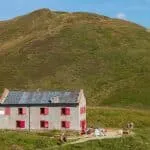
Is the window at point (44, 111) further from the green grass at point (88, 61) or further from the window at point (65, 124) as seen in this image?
the green grass at point (88, 61)

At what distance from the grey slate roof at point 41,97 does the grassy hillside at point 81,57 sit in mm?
33595

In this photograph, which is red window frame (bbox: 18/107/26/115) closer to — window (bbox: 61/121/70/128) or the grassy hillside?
window (bbox: 61/121/70/128)

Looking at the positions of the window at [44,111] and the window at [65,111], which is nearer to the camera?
the window at [65,111]

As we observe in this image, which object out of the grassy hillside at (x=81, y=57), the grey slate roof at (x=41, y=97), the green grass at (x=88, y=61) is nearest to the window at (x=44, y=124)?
the grey slate roof at (x=41, y=97)

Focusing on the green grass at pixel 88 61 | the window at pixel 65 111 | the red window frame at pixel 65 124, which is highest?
the green grass at pixel 88 61

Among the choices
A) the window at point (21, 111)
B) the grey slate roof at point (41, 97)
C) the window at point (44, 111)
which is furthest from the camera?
the window at point (21, 111)

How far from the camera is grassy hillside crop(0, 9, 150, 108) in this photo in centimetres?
12606

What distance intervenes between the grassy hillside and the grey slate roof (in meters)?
33.6

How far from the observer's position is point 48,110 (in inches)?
3142

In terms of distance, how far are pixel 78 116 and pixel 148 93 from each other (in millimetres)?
41385

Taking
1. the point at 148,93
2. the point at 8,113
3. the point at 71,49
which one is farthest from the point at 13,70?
the point at 8,113

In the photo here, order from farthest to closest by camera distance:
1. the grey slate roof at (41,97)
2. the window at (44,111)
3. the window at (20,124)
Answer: the window at (20,124) < the grey slate roof at (41,97) < the window at (44,111)

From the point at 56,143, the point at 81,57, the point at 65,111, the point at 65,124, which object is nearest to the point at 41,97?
the point at 65,111

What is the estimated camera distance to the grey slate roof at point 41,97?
80.1 metres
